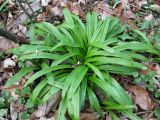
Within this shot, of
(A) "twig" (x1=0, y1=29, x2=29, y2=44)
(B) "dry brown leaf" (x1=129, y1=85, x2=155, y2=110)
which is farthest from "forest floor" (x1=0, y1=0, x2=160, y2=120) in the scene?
(A) "twig" (x1=0, y1=29, x2=29, y2=44)

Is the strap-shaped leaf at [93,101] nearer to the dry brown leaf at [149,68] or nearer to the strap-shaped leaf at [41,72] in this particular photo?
the strap-shaped leaf at [41,72]

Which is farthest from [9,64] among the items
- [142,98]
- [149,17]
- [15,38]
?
[149,17]

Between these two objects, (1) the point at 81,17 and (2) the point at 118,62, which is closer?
(2) the point at 118,62

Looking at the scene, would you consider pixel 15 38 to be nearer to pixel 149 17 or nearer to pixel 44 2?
pixel 44 2

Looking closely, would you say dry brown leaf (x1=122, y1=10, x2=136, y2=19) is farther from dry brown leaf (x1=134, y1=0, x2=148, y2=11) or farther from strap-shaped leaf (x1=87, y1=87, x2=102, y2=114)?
strap-shaped leaf (x1=87, y1=87, x2=102, y2=114)

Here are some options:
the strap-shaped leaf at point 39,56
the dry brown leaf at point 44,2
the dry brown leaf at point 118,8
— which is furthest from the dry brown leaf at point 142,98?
the dry brown leaf at point 44,2

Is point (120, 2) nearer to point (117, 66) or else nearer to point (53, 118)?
point (117, 66)
